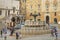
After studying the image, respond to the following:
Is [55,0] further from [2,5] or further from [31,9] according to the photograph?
[2,5]

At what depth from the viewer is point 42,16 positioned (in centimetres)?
5731

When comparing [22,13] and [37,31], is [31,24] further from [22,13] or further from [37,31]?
[22,13]

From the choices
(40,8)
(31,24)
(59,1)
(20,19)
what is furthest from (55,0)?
(31,24)

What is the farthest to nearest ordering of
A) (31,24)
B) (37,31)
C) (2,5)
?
(2,5)
(31,24)
(37,31)

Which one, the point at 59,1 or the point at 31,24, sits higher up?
the point at 59,1

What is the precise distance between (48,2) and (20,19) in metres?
10.0

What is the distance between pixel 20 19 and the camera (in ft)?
199

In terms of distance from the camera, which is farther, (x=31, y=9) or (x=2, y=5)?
(x=31, y=9)

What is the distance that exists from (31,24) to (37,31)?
6.41 ft

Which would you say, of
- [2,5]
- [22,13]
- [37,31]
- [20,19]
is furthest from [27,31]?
[22,13]

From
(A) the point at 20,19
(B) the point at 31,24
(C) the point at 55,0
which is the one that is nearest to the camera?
(B) the point at 31,24

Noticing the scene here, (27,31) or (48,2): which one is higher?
(48,2)

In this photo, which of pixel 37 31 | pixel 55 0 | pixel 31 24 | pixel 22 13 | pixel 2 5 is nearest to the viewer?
pixel 37 31

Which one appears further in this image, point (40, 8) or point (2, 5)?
point (40, 8)
